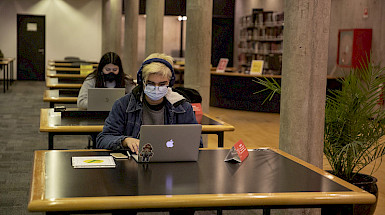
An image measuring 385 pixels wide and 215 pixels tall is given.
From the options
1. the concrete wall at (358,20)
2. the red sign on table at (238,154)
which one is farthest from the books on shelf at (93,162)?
the concrete wall at (358,20)

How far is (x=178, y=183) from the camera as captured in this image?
2311mm

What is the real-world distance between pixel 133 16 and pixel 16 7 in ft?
23.0

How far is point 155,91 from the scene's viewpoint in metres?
3.11

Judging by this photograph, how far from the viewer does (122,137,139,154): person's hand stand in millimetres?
2865

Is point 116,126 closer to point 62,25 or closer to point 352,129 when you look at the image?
point 352,129

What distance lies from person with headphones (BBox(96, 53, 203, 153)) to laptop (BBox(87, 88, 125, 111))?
1.25 metres

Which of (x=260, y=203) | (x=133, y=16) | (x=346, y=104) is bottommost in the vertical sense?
(x=260, y=203)

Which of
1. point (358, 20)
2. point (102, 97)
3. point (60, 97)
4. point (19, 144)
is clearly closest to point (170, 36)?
point (358, 20)

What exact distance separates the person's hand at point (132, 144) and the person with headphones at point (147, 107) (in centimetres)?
2

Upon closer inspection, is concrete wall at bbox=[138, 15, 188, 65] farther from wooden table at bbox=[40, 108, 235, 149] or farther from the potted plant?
the potted plant

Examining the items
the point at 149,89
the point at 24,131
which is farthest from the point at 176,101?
the point at 24,131

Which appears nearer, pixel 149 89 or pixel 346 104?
pixel 149 89

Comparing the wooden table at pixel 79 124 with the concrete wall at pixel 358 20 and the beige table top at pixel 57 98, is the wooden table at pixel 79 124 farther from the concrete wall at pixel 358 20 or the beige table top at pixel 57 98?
the concrete wall at pixel 358 20

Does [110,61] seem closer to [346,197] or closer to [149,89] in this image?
[149,89]
